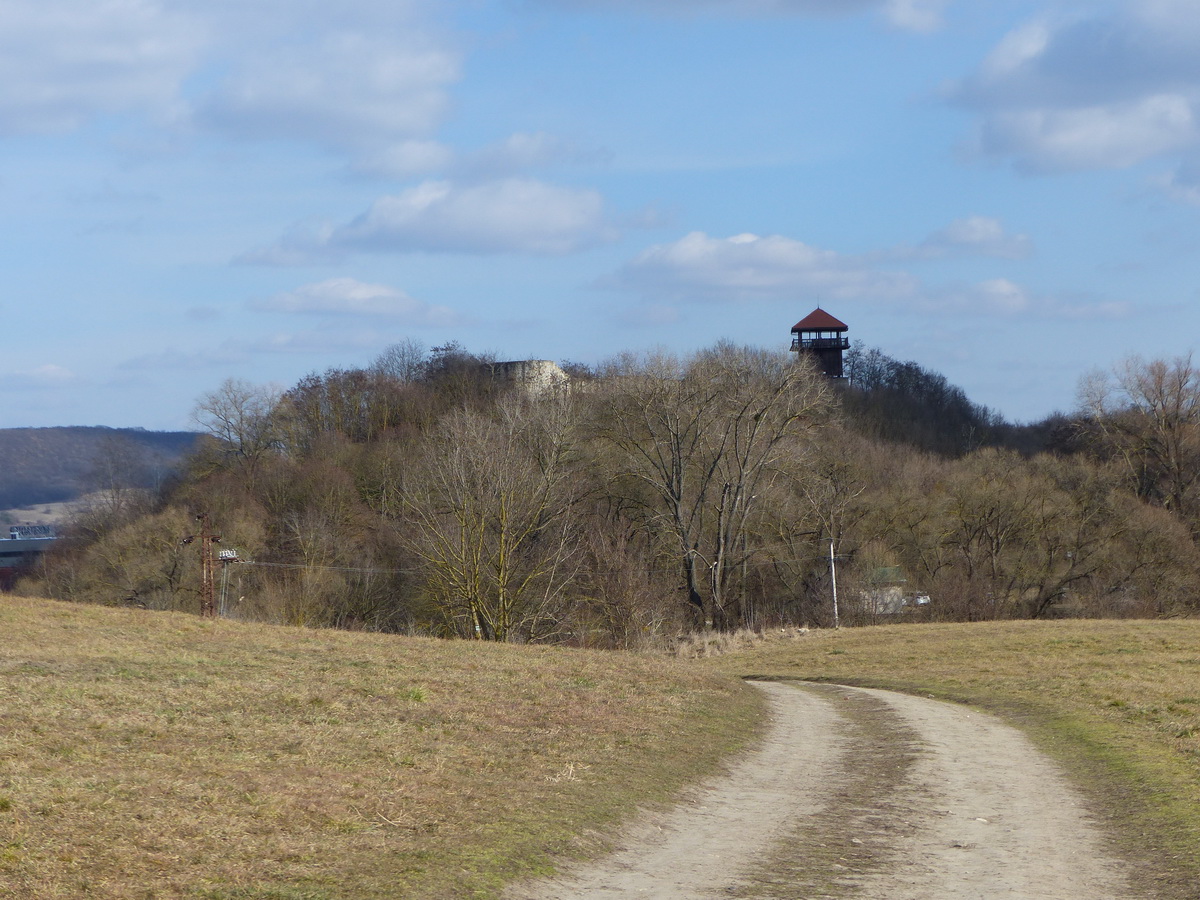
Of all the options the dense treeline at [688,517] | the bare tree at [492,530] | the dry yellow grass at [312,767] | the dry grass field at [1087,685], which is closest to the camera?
the dry yellow grass at [312,767]

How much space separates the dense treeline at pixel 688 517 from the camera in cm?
4806

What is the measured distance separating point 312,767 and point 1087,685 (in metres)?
15.7

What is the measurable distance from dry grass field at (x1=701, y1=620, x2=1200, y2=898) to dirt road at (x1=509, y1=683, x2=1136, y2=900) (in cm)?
46

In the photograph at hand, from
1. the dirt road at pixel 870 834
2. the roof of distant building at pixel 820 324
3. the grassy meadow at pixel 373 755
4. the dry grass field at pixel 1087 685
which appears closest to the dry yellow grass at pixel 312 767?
the grassy meadow at pixel 373 755

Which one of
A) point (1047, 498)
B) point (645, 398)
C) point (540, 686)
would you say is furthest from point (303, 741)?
point (1047, 498)

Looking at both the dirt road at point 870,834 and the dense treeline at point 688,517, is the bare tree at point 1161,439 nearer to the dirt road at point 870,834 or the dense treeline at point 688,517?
the dense treeline at point 688,517

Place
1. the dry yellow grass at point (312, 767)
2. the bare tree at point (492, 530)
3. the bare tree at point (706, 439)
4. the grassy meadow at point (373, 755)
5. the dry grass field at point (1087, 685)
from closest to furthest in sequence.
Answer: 1. the dry yellow grass at point (312, 767)
2. the grassy meadow at point (373, 755)
3. the dry grass field at point (1087, 685)
4. the bare tree at point (492, 530)
5. the bare tree at point (706, 439)

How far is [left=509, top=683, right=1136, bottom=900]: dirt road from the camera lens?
742 centimetres

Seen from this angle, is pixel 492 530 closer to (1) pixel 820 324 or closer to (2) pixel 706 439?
(2) pixel 706 439

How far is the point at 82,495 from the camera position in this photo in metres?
88.8

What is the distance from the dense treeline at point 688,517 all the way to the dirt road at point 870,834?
104 ft

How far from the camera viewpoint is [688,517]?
194 ft

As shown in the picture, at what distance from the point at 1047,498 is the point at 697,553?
21295 mm

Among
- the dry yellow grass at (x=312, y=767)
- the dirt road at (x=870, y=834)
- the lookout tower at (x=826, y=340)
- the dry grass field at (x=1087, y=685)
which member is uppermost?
the lookout tower at (x=826, y=340)
